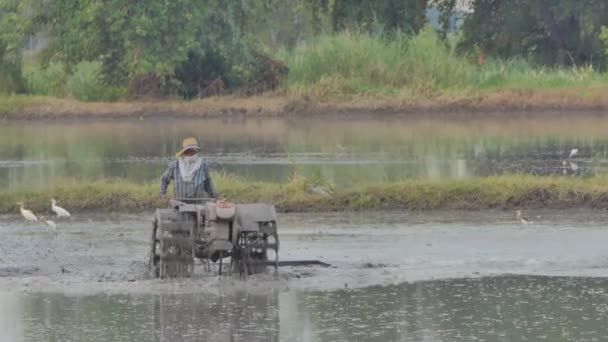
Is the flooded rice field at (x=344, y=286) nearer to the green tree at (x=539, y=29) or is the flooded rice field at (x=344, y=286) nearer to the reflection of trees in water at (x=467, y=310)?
the reflection of trees in water at (x=467, y=310)

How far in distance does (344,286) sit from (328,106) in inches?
1195

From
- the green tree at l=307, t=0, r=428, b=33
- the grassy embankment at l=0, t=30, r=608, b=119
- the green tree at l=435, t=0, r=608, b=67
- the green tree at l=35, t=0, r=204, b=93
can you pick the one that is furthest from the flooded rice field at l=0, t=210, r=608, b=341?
the green tree at l=307, t=0, r=428, b=33

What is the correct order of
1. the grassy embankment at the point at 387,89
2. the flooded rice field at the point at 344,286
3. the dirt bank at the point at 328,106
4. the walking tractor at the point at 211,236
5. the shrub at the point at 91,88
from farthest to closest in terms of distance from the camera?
the shrub at the point at 91,88, the grassy embankment at the point at 387,89, the dirt bank at the point at 328,106, the walking tractor at the point at 211,236, the flooded rice field at the point at 344,286

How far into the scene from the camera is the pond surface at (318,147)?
27.7 metres

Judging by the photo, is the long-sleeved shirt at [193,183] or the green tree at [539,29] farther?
the green tree at [539,29]

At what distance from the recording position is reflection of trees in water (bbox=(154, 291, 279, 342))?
13.0 metres

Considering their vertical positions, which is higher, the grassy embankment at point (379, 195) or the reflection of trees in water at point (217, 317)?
the grassy embankment at point (379, 195)

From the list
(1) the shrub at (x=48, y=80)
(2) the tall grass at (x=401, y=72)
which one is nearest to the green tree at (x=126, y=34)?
(1) the shrub at (x=48, y=80)

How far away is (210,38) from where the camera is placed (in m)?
48.3

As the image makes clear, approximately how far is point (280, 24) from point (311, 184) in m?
51.3

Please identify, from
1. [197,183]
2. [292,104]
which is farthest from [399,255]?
[292,104]

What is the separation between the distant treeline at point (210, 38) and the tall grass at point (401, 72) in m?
0.31

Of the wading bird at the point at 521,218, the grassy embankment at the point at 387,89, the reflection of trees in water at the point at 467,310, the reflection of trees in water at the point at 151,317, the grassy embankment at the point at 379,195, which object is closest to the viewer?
the reflection of trees in water at the point at 467,310

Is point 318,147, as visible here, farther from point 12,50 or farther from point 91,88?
point 12,50
